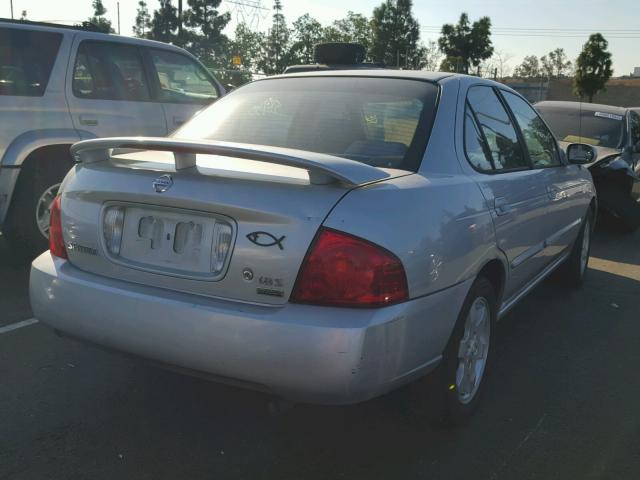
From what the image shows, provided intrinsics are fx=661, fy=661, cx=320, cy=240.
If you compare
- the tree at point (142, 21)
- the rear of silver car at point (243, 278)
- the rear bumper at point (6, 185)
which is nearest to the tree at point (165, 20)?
the tree at point (142, 21)

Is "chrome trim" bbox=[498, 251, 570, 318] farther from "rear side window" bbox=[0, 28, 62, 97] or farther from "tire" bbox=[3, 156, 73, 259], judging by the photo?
"rear side window" bbox=[0, 28, 62, 97]

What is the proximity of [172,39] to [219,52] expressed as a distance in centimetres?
533

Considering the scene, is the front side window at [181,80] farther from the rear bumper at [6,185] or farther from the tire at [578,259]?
the tire at [578,259]

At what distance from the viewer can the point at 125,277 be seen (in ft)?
8.66

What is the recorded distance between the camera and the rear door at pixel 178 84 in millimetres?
6531

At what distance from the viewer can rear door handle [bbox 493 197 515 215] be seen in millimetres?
3164

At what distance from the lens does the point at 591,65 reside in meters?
36.6

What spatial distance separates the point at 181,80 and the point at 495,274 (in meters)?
4.65

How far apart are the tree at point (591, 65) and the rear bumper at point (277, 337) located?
3706 centimetres

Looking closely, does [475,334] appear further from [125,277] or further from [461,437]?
[125,277]

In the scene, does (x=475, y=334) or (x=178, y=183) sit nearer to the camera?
(x=178, y=183)

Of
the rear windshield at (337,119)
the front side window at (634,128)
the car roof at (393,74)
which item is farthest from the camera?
the front side window at (634,128)

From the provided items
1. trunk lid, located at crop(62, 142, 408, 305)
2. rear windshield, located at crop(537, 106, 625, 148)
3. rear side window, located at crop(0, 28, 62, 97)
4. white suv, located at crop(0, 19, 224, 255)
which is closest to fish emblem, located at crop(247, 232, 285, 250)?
trunk lid, located at crop(62, 142, 408, 305)

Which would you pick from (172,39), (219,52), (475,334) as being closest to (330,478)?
(475,334)
